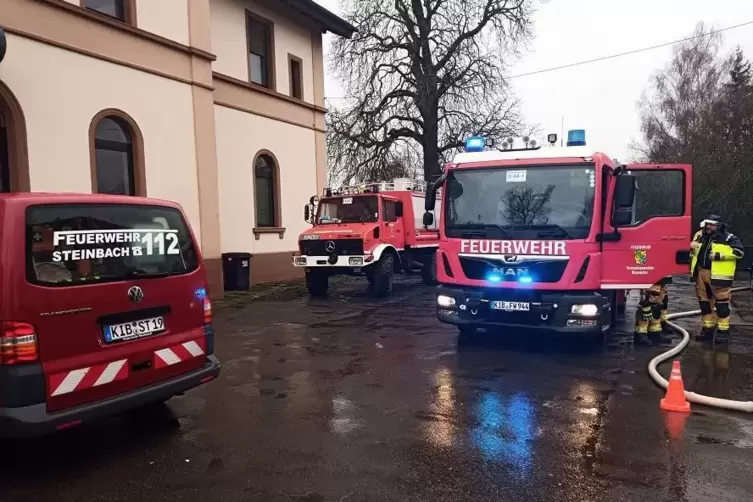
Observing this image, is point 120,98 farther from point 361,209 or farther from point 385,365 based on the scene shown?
point 385,365

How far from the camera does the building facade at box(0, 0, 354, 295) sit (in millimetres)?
9734

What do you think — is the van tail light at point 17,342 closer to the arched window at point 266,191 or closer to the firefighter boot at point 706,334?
the firefighter boot at point 706,334

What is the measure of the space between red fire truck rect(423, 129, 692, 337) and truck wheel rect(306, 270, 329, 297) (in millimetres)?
6389

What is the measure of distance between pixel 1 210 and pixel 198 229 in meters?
9.37

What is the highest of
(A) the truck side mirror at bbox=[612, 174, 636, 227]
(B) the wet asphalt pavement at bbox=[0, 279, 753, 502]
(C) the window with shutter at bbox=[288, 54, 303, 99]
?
(C) the window with shutter at bbox=[288, 54, 303, 99]

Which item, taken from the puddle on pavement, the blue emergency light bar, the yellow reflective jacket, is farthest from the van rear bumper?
the yellow reflective jacket

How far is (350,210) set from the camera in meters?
13.8

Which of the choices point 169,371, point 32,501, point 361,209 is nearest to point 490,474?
point 169,371

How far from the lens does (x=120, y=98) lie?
444 inches

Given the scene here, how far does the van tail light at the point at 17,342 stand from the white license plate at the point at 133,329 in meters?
0.50

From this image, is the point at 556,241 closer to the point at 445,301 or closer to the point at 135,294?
the point at 445,301

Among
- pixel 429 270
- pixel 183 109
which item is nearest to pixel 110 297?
pixel 183 109

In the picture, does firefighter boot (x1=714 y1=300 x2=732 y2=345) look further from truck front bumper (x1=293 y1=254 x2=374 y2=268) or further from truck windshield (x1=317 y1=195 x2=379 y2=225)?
truck windshield (x1=317 y1=195 x2=379 y2=225)

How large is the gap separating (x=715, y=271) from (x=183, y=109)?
34.6 feet
